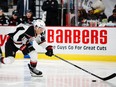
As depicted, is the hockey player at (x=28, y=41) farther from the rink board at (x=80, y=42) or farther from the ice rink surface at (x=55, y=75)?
the rink board at (x=80, y=42)

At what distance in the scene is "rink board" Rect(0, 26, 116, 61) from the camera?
9.16 m

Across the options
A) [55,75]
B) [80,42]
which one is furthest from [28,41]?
[80,42]

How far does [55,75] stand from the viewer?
7367 millimetres

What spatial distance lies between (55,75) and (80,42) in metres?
2.05

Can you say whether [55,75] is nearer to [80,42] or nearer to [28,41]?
[28,41]

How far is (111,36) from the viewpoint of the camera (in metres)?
9.19

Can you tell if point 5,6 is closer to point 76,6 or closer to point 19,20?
point 19,20

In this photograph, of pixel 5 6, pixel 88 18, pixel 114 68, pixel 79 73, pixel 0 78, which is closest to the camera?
pixel 0 78

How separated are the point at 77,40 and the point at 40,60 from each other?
951mm

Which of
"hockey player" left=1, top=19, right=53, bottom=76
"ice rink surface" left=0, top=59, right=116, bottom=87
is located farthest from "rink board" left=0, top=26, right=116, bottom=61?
"hockey player" left=1, top=19, right=53, bottom=76

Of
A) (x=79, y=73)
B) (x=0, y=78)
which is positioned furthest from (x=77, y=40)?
(x=0, y=78)

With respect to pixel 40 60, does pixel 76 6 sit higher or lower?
higher

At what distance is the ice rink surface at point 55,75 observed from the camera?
6484 millimetres

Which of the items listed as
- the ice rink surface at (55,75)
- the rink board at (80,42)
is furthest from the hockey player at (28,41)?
the rink board at (80,42)
